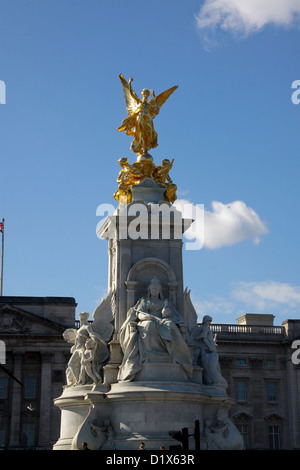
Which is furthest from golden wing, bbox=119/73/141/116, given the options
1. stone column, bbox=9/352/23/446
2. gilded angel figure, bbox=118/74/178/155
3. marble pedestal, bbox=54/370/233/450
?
stone column, bbox=9/352/23/446

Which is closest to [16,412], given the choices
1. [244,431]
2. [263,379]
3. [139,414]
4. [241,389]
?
[244,431]

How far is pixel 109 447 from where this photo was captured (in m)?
24.5

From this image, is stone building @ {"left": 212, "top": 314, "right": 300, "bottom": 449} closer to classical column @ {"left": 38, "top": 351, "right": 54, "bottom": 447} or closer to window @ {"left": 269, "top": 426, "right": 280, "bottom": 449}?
window @ {"left": 269, "top": 426, "right": 280, "bottom": 449}

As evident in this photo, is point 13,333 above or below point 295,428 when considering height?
above

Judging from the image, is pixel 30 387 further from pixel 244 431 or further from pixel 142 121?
pixel 142 121

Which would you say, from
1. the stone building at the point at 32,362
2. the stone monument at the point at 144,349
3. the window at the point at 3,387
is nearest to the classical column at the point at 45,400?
the stone building at the point at 32,362

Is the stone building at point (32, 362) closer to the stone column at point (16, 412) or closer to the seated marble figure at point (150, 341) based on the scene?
the stone column at point (16, 412)

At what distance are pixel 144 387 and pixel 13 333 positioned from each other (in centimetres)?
4690

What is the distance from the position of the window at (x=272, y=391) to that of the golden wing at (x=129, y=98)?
47.7 meters

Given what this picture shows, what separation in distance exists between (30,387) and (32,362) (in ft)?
6.93

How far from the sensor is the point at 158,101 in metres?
30.2

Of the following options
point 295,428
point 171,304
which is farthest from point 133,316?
point 295,428
